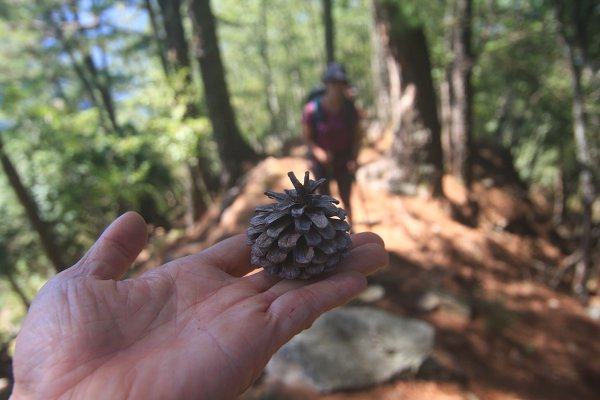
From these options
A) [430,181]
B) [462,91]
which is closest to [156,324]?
[430,181]

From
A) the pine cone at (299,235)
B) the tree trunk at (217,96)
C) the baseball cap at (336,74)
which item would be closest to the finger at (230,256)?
the pine cone at (299,235)

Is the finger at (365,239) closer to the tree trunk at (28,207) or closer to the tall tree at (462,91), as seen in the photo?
the tall tree at (462,91)

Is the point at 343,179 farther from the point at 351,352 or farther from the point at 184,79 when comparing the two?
the point at 184,79

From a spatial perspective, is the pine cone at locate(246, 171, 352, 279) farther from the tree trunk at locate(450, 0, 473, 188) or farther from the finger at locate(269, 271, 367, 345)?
the tree trunk at locate(450, 0, 473, 188)

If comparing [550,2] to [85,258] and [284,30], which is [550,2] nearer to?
[85,258]

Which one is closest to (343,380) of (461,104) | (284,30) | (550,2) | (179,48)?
(461,104)
